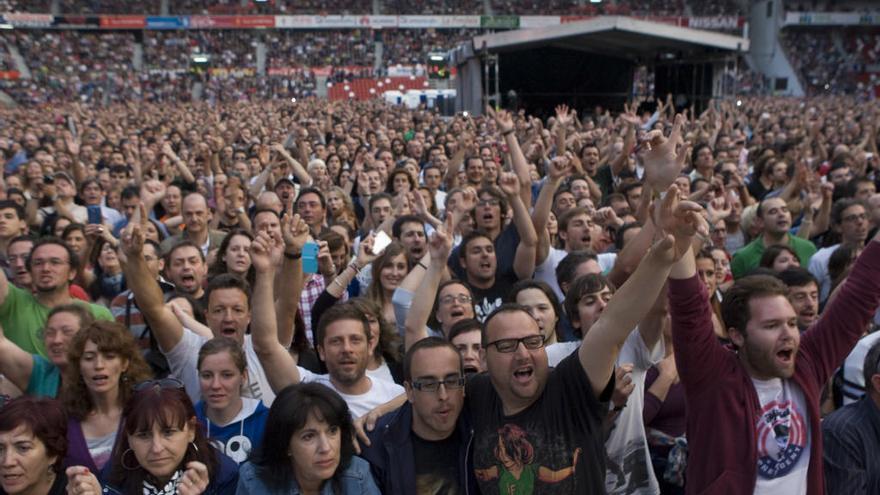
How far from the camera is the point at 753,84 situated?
3941 centimetres

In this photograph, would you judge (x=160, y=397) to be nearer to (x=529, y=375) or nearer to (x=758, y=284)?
(x=529, y=375)

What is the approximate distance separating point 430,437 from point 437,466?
10 centimetres

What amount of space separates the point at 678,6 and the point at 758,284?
48.5 metres

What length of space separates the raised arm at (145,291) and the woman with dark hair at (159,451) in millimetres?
918

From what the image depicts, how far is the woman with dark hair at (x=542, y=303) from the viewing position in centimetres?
382

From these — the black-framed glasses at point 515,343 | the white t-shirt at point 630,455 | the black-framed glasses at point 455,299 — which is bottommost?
the white t-shirt at point 630,455

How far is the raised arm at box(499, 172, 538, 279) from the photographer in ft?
16.7

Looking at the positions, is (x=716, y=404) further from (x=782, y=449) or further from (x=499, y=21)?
(x=499, y=21)

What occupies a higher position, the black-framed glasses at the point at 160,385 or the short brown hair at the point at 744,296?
the short brown hair at the point at 744,296

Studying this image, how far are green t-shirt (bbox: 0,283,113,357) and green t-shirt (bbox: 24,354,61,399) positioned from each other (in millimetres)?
482

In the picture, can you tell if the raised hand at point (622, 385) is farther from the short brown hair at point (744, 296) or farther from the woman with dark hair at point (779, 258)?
the woman with dark hair at point (779, 258)

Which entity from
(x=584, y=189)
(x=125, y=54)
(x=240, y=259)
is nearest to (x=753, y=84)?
(x=125, y=54)

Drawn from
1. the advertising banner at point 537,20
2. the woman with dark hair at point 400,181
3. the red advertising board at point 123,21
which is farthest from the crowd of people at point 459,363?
the red advertising board at point 123,21

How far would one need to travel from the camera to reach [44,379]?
3662mm
